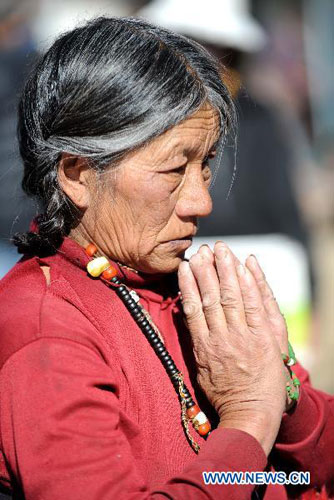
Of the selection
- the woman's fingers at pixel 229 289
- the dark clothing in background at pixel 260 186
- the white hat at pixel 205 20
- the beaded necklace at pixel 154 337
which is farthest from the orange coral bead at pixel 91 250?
the white hat at pixel 205 20

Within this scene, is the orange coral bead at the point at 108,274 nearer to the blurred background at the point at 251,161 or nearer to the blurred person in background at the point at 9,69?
the blurred person in background at the point at 9,69

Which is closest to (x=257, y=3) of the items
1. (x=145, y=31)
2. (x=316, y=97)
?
(x=316, y=97)

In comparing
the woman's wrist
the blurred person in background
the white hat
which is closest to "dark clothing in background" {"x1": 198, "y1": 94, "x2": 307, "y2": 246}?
the white hat

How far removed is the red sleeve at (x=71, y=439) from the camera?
172cm

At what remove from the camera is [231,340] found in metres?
2.04

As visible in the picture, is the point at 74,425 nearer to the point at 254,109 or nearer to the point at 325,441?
the point at 325,441

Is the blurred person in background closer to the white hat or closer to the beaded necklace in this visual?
the white hat

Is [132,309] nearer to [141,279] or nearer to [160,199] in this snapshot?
[141,279]

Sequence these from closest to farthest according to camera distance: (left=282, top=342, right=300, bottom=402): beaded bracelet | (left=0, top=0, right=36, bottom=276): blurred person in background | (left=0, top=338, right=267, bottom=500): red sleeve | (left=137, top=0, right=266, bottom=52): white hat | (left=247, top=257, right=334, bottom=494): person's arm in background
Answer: (left=0, top=338, right=267, bottom=500): red sleeve → (left=282, top=342, right=300, bottom=402): beaded bracelet → (left=247, top=257, right=334, bottom=494): person's arm in background → (left=0, top=0, right=36, bottom=276): blurred person in background → (left=137, top=0, right=266, bottom=52): white hat

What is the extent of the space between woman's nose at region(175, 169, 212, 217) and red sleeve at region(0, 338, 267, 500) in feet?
1.75

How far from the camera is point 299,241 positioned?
6012 millimetres

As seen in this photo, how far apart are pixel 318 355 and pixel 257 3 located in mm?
4130

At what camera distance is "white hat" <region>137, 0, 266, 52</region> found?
6184mm

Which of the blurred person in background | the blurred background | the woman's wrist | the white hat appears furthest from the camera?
the white hat
